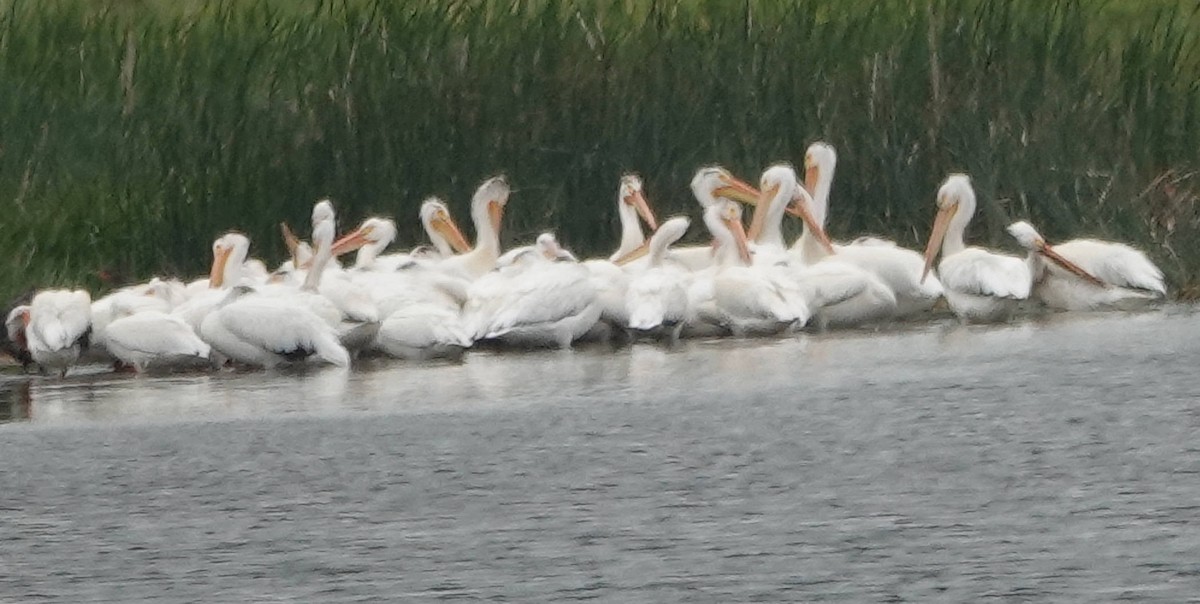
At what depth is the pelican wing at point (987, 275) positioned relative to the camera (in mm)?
11984

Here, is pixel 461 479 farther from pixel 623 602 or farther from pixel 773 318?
pixel 773 318

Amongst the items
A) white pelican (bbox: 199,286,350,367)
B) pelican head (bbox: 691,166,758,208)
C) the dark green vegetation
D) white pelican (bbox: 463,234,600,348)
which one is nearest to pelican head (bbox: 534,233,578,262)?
white pelican (bbox: 463,234,600,348)

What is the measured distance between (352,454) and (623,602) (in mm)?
2375

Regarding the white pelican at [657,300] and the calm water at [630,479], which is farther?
the white pelican at [657,300]

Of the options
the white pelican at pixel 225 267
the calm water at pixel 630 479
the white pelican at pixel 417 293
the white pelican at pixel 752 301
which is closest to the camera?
the calm water at pixel 630 479

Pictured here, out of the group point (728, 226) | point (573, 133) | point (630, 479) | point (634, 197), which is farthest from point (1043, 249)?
point (630, 479)

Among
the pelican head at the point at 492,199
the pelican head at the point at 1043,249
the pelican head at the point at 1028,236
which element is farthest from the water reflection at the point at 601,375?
the pelican head at the point at 492,199

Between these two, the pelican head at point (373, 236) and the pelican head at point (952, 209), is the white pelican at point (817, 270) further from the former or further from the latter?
the pelican head at point (373, 236)

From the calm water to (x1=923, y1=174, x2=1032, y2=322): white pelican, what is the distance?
2.50 feet

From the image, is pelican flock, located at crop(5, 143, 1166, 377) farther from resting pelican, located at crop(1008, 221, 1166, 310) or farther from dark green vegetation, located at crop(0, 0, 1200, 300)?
dark green vegetation, located at crop(0, 0, 1200, 300)

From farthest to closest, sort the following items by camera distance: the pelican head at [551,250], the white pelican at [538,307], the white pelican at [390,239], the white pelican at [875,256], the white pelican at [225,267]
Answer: the white pelican at [390,239] → the white pelican at [875,256] → the pelican head at [551,250] → the white pelican at [225,267] → the white pelican at [538,307]

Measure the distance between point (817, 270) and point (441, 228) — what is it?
183cm

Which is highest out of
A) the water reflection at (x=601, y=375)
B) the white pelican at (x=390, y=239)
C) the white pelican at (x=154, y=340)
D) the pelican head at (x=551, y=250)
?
the white pelican at (x=390, y=239)

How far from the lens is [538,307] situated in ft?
37.7
